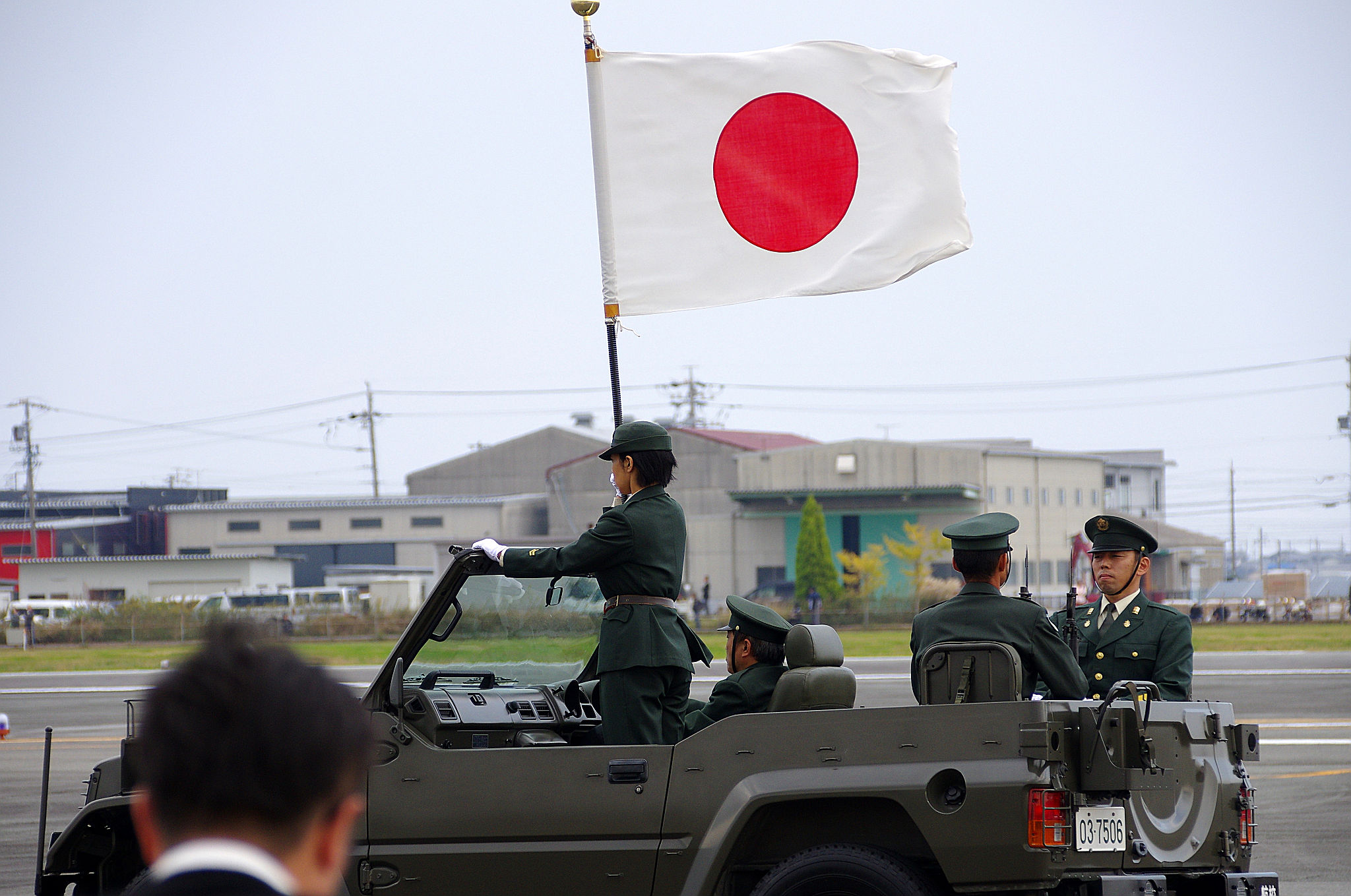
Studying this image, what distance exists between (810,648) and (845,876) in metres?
0.92

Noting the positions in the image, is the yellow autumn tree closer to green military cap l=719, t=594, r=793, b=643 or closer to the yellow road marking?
the yellow road marking

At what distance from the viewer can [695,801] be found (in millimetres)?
4551

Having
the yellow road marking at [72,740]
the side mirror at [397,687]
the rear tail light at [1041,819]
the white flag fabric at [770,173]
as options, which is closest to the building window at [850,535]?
the yellow road marking at [72,740]

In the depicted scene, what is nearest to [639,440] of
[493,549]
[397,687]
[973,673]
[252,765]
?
[493,549]

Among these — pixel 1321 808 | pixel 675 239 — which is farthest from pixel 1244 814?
pixel 1321 808

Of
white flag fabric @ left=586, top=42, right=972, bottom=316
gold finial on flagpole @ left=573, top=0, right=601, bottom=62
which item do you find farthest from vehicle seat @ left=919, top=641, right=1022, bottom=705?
gold finial on flagpole @ left=573, top=0, right=601, bottom=62

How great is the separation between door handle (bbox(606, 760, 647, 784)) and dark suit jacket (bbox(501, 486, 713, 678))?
0.47 meters

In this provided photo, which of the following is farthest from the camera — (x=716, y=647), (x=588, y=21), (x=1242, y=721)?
(x=716, y=647)

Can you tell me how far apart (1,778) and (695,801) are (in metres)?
10.9

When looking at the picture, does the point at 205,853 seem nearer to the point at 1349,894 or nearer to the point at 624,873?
the point at 624,873

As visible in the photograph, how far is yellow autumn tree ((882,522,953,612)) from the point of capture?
52062 mm

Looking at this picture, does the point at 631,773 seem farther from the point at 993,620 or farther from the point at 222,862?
the point at 222,862

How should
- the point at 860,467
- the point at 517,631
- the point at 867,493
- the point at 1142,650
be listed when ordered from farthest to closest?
the point at 860,467 → the point at 867,493 → the point at 1142,650 → the point at 517,631

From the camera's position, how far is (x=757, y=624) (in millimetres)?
5398
